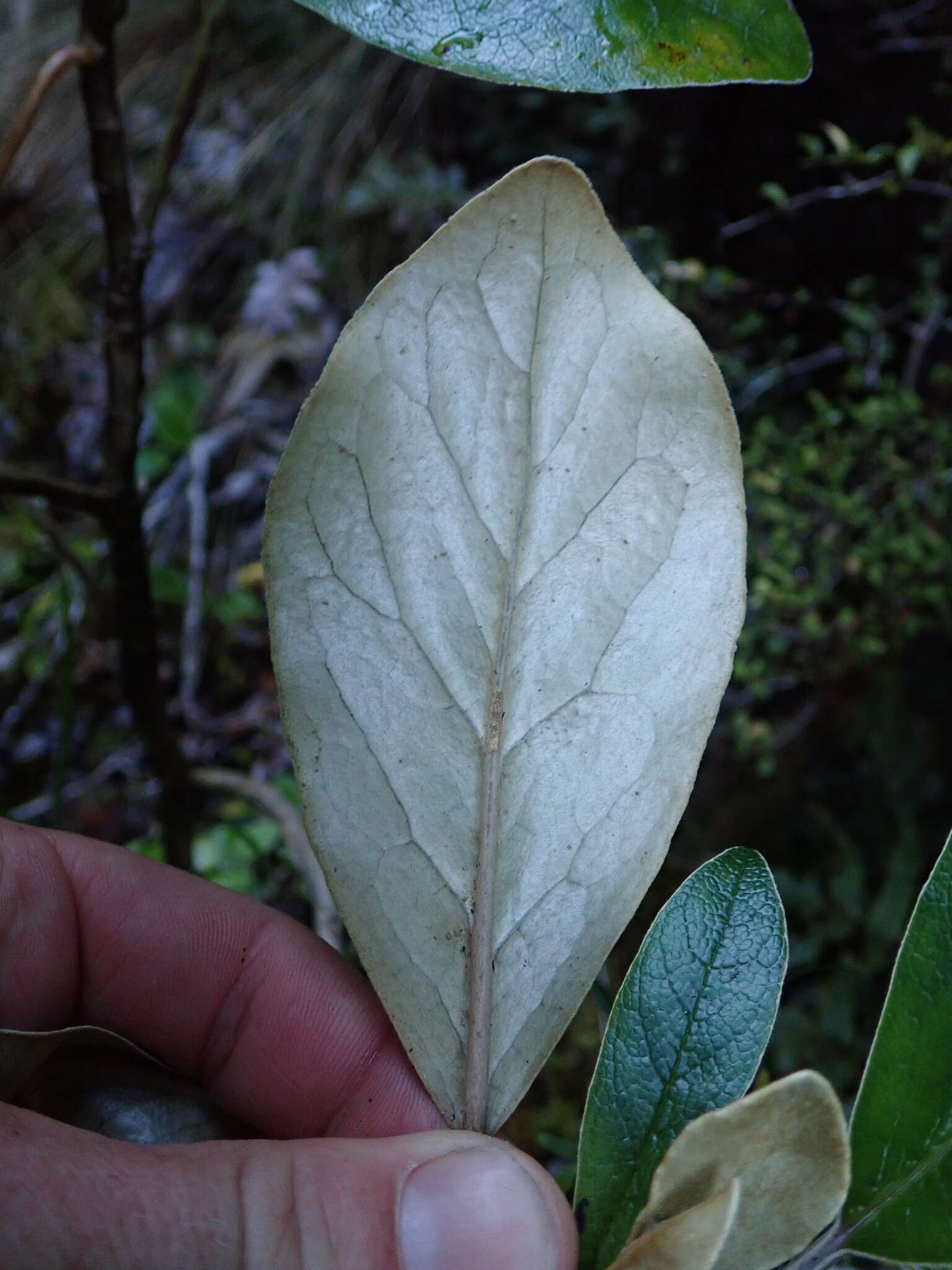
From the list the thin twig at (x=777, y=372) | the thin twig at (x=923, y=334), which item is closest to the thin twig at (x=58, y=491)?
the thin twig at (x=777, y=372)

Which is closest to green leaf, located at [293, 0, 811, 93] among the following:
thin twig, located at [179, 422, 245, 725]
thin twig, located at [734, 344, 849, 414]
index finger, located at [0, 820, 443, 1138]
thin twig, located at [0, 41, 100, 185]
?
thin twig, located at [0, 41, 100, 185]

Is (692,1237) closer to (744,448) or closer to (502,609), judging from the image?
(502,609)

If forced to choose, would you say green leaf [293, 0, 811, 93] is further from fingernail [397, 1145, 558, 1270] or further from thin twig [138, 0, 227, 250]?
fingernail [397, 1145, 558, 1270]

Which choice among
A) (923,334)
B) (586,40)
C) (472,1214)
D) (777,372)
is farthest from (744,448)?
(472,1214)

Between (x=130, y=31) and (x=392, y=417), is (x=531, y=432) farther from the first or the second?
(x=130, y=31)

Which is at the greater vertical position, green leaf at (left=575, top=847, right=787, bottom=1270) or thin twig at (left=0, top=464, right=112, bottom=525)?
thin twig at (left=0, top=464, right=112, bottom=525)

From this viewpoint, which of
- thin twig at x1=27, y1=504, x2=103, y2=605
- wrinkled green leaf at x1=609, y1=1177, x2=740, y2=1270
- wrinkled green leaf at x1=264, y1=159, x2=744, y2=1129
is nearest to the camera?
wrinkled green leaf at x1=609, y1=1177, x2=740, y2=1270

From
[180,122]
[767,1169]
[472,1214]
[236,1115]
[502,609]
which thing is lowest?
[236,1115]
